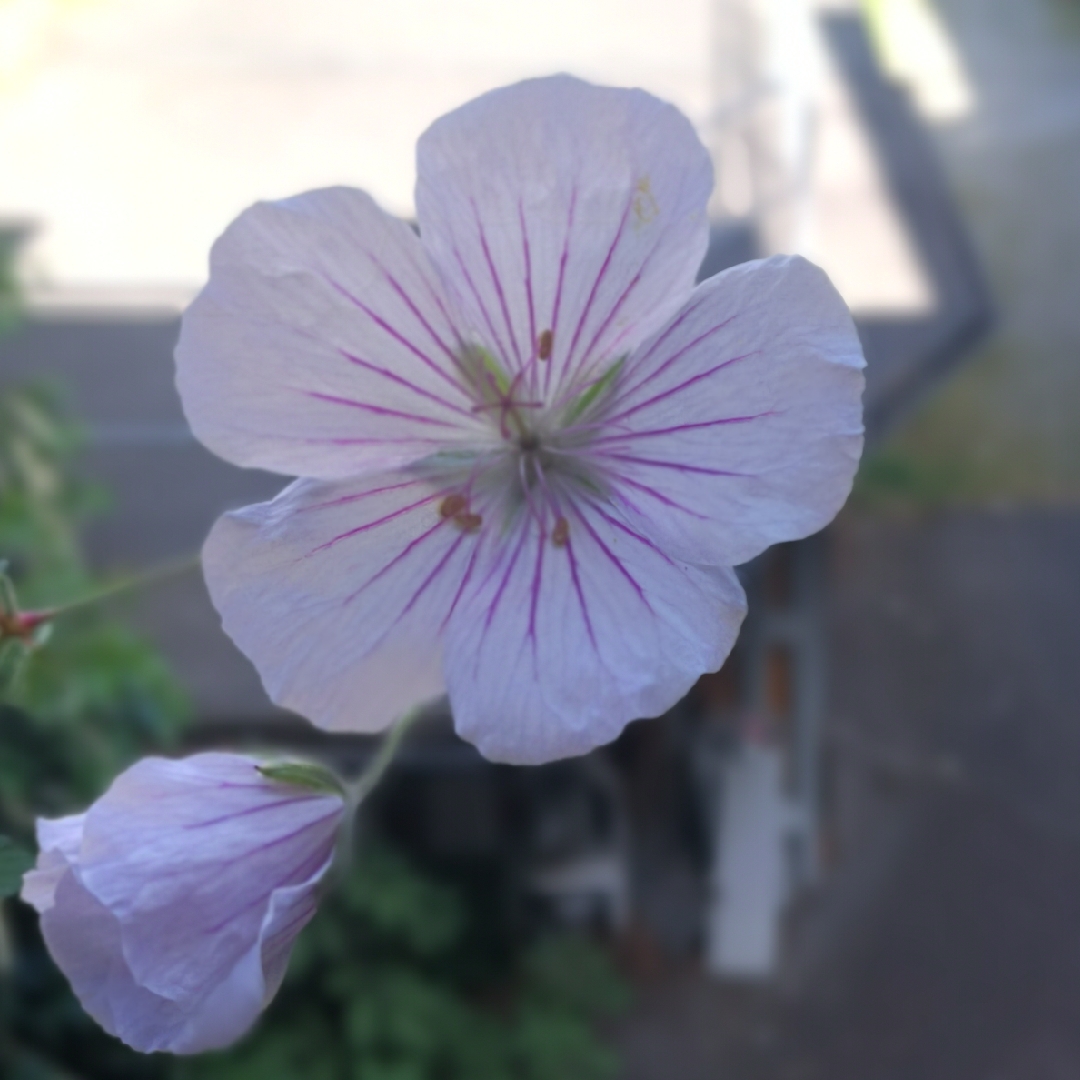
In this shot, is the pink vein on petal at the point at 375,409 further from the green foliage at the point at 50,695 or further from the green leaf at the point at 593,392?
the green foliage at the point at 50,695

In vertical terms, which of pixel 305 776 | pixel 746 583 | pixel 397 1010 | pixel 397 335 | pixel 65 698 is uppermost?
pixel 397 335

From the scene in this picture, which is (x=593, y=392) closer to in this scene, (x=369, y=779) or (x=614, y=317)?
(x=614, y=317)

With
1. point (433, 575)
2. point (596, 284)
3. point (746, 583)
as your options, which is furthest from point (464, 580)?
point (746, 583)

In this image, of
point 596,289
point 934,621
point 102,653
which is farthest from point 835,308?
point 934,621

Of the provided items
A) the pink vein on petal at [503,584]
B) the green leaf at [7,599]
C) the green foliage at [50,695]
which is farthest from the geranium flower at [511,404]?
the green foliage at [50,695]

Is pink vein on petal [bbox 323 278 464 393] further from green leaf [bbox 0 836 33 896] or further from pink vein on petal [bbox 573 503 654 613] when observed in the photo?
green leaf [bbox 0 836 33 896]

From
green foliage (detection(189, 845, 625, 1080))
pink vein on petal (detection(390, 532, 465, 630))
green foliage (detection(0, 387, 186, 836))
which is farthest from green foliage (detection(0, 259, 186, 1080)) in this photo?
pink vein on petal (detection(390, 532, 465, 630))

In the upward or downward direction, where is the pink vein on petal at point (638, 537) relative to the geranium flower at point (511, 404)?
downward
